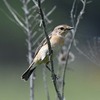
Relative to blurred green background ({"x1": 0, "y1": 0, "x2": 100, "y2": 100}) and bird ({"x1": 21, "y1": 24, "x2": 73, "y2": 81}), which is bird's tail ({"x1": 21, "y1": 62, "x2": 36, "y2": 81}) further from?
blurred green background ({"x1": 0, "y1": 0, "x2": 100, "y2": 100})

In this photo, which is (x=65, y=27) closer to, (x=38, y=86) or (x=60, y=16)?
(x=38, y=86)

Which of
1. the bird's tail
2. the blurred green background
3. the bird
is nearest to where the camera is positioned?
the bird

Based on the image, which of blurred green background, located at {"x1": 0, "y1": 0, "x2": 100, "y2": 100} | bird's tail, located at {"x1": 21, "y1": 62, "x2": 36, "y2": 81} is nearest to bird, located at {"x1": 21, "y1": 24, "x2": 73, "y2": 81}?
bird's tail, located at {"x1": 21, "y1": 62, "x2": 36, "y2": 81}

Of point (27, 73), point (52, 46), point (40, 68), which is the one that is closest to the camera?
point (52, 46)

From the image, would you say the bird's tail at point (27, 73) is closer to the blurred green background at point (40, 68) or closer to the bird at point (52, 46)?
the bird at point (52, 46)

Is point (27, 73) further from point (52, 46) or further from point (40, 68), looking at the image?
point (40, 68)

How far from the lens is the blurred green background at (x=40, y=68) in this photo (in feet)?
63.8

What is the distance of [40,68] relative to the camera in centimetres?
2261

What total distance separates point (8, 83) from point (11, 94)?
80.7 inches

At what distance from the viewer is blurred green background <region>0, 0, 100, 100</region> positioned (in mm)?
19453

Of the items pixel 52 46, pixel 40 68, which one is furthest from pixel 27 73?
pixel 40 68

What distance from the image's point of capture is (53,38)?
9.23 m

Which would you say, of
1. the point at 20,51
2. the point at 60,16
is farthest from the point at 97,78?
the point at 60,16

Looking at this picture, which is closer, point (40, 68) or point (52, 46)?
point (52, 46)
